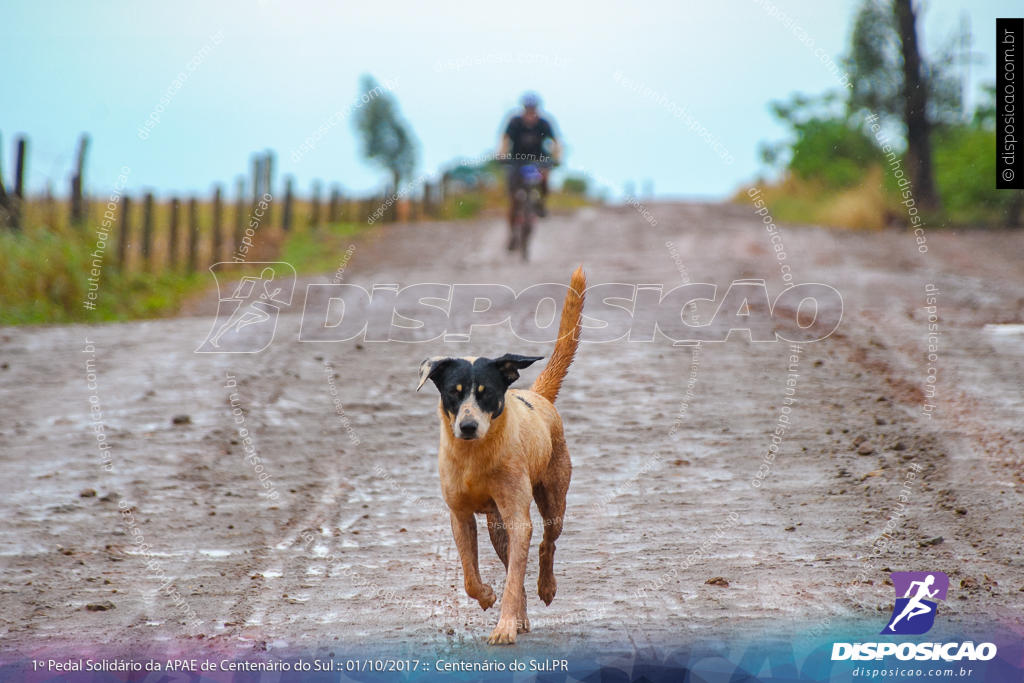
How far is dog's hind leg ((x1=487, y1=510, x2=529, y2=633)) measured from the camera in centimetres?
450

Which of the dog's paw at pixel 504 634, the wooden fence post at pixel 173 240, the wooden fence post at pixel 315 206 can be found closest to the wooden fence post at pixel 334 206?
the wooden fence post at pixel 315 206

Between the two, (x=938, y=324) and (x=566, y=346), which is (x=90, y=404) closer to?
(x=566, y=346)

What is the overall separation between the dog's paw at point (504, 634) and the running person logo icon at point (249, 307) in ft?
22.9

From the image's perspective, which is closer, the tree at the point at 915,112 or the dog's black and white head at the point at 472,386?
the dog's black and white head at the point at 472,386

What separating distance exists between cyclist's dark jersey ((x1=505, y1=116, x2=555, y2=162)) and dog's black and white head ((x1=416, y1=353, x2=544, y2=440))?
5.52m

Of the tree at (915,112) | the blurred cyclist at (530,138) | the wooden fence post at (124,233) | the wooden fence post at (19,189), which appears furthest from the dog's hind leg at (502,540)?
the tree at (915,112)

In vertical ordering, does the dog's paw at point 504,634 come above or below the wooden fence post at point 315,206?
below

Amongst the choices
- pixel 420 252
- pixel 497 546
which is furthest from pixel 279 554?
pixel 420 252

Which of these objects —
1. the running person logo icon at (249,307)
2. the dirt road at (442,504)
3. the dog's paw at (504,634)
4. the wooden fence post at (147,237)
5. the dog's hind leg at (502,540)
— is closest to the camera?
the dog's paw at (504,634)

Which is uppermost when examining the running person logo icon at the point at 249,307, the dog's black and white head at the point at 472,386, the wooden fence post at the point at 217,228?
the wooden fence post at the point at 217,228

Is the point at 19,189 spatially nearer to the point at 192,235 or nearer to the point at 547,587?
the point at 192,235

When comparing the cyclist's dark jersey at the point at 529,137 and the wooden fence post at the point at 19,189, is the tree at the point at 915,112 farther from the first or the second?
the wooden fence post at the point at 19,189

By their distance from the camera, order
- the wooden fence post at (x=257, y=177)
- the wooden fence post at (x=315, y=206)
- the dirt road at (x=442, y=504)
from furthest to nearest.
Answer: the wooden fence post at (x=315, y=206) → the wooden fence post at (x=257, y=177) → the dirt road at (x=442, y=504)

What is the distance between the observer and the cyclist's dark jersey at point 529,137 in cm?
934
